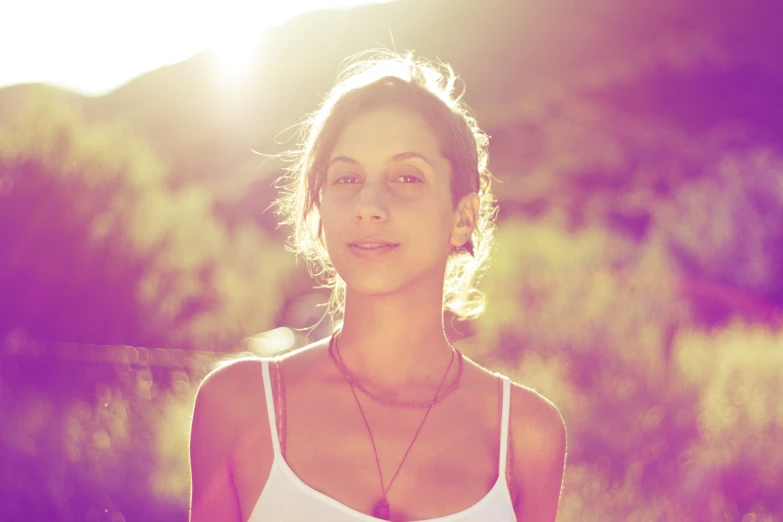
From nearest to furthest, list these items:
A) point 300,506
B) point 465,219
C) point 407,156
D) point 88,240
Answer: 1. point 300,506
2. point 407,156
3. point 465,219
4. point 88,240

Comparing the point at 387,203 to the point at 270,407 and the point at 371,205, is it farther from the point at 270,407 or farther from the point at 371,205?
the point at 270,407

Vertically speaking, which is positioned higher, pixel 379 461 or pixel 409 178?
pixel 409 178

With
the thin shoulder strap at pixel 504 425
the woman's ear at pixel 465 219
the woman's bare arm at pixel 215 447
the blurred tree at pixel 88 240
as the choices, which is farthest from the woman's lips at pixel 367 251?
the blurred tree at pixel 88 240

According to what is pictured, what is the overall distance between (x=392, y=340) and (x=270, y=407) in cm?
45

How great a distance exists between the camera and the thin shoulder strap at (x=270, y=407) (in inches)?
99.8

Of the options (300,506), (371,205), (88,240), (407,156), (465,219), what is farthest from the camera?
(88,240)

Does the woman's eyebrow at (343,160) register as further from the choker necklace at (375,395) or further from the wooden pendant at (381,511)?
the wooden pendant at (381,511)

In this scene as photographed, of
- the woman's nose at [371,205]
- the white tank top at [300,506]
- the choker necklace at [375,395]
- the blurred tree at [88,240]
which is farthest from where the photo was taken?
the blurred tree at [88,240]

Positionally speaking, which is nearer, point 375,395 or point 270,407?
point 270,407

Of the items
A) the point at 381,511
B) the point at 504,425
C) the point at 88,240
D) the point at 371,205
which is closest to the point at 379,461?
the point at 381,511

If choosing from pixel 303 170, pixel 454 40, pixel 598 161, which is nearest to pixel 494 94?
pixel 454 40

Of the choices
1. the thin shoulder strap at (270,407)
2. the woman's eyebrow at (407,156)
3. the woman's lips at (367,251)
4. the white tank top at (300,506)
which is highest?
the woman's eyebrow at (407,156)

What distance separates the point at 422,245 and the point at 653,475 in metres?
6.21

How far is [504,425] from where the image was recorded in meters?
2.77
